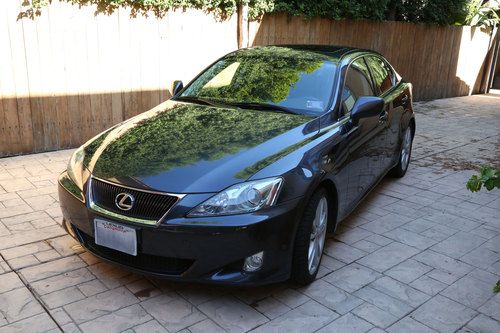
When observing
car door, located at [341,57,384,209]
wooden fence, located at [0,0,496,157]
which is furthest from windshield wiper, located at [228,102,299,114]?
wooden fence, located at [0,0,496,157]

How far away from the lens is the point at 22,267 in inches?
136

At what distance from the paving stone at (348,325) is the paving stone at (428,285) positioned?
2.20 ft

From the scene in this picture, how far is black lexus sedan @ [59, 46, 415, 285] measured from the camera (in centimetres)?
283

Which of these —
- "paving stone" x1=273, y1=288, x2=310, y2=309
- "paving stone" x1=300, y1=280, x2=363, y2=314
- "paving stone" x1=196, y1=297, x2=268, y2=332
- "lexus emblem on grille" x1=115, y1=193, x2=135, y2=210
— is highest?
"lexus emblem on grille" x1=115, y1=193, x2=135, y2=210

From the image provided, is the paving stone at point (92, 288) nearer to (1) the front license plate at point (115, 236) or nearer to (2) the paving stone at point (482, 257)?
(1) the front license plate at point (115, 236)

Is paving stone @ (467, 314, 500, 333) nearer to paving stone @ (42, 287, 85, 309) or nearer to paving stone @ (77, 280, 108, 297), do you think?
paving stone @ (77, 280, 108, 297)

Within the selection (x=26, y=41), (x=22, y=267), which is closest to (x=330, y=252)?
(x=22, y=267)

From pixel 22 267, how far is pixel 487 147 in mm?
7356

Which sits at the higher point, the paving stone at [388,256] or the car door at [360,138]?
the car door at [360,138]

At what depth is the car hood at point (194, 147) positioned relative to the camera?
9.66ft

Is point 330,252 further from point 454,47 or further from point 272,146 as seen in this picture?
point 454,47

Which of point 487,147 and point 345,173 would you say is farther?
point 487,147

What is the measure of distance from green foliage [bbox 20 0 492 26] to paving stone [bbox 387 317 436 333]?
17.5ft

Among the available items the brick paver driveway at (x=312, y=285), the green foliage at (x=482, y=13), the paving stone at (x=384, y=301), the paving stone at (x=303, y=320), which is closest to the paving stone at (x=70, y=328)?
the brick paver driveway at (x=312, y=285)
